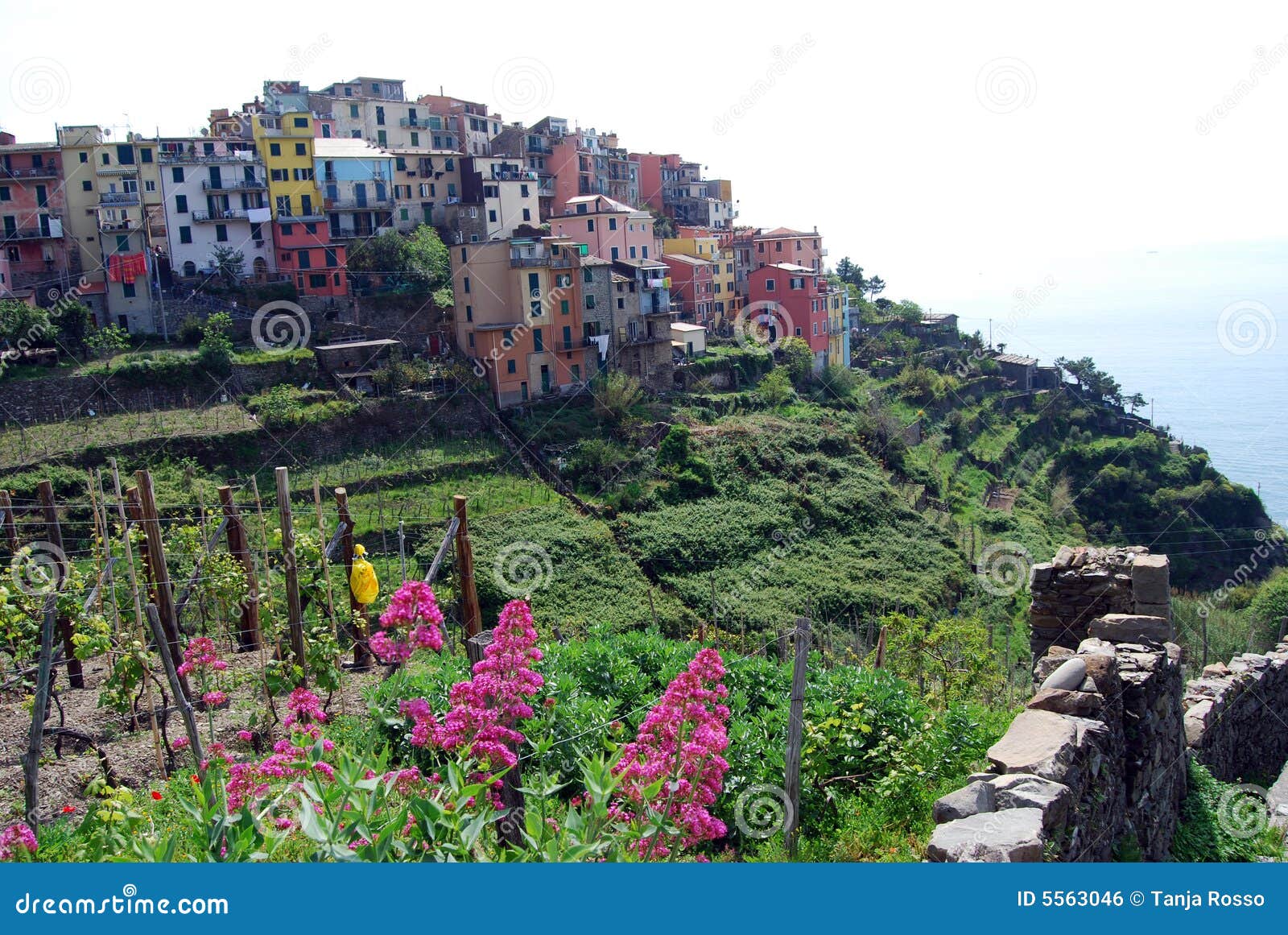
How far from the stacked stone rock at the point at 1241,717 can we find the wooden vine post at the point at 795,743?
14.6ft

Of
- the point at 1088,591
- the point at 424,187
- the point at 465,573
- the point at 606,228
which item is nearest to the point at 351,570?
the point at 465,573

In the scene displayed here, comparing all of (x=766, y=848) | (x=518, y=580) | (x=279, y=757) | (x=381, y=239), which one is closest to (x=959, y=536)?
(x=518, y=580)

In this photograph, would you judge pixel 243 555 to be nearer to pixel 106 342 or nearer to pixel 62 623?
pixel 62 623

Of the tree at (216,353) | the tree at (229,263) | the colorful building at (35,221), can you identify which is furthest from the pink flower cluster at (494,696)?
the colorful building at (35,221)

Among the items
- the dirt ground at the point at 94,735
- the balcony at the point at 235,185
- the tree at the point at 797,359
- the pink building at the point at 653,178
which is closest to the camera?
the dirt ground at the point at 94,735

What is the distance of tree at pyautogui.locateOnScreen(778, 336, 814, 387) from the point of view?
42.2m

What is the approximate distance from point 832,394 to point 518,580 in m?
20.8

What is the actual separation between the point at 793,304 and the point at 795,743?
4111 centimetres

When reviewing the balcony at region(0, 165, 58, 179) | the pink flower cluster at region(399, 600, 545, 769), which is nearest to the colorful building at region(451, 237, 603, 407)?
the balcony at region(0, 165, 58, 179)

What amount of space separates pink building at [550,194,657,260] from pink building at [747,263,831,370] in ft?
19.0

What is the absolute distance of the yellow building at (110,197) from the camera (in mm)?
35844

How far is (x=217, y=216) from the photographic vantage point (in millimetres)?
36562

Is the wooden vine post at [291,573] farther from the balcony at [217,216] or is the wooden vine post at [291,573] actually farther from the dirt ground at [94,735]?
the balcony at [217,216]

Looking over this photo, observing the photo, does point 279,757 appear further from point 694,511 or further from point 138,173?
point 138,173
